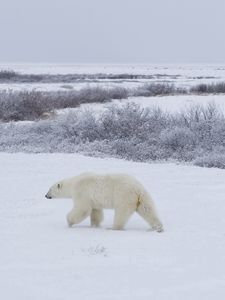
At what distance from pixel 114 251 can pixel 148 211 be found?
107 centimetres

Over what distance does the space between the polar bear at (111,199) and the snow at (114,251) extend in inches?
6.7

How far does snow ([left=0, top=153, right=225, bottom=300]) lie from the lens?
457 cm

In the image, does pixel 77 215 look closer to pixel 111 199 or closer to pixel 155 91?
pixel 111 199

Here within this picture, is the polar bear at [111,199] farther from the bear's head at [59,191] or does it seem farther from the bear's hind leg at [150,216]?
the bear's head at [59,191]

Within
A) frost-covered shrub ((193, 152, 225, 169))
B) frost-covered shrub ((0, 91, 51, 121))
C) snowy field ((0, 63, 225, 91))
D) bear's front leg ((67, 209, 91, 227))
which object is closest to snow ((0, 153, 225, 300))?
bear's front leg ((67, 209, 91, 227))

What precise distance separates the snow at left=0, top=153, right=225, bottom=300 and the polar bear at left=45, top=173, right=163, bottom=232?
0.17m

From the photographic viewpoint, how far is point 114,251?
5.70 meters

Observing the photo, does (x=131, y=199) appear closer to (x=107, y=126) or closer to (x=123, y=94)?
(x=107, y=126)

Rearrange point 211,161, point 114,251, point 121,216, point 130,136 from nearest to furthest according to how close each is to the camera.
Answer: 1. point 114,251
2. point 121,216
3. point 211,161
4. point 130,136

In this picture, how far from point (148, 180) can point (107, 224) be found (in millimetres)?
3162

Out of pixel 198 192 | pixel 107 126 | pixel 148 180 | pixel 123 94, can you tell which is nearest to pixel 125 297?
pixel 198 192

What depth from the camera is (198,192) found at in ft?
30.0

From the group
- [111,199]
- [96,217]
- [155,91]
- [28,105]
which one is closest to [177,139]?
[96,217]

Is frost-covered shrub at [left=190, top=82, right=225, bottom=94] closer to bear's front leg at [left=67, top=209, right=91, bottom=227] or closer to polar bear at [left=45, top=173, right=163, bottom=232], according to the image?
polar bear at [left=45, top=173, right=163, bottom=232]
